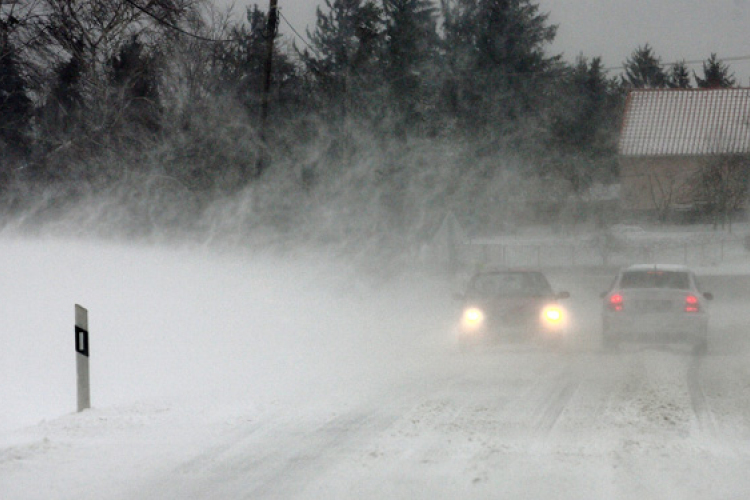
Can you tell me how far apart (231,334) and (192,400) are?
5.01 m

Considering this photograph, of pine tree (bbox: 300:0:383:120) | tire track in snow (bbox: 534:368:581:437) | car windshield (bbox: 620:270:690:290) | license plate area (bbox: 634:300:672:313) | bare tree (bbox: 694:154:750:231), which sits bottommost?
tire track in snow (bbox: 534:368:581:437)

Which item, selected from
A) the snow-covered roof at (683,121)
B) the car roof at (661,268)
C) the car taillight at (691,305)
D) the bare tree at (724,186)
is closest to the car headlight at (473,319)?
the car roof at (661,268)

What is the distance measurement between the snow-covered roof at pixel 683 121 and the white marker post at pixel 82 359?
5547 cm

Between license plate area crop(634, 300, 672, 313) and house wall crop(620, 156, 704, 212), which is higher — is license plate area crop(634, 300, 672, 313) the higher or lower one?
the lower one

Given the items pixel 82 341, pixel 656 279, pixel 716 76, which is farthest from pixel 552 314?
pixel 716 76

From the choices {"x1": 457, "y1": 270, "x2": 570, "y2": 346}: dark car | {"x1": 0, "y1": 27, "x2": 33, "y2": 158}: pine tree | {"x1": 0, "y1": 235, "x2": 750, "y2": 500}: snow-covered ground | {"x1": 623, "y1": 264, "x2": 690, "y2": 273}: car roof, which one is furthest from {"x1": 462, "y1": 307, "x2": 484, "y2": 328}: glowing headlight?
{"x1": 0, "y1": 27, "x2": 33, "y2": 158}: pine tree

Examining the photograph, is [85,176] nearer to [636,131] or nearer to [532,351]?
[532,351]

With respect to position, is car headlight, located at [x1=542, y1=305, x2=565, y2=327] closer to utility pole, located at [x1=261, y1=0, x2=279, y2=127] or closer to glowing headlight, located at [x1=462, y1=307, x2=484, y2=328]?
glowing headlight, located at [x1=462, y1=307, x2=484, y2=328]

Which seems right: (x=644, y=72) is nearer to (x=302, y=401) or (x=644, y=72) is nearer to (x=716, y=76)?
(x=716, y=76)

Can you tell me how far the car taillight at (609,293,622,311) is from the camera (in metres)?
16.2

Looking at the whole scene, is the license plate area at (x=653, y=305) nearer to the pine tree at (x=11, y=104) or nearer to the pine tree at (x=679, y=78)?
the pine tree at (x=11, y=104)

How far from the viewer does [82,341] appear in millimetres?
10078

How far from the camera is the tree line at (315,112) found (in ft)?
94.0

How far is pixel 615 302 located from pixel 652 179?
4889cm
